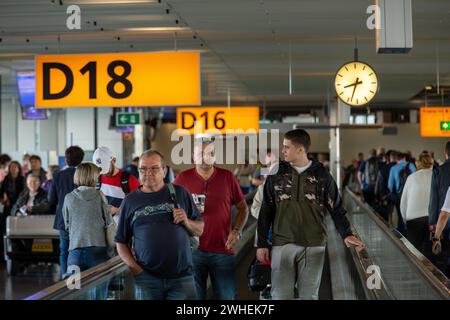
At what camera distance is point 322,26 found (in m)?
14.0

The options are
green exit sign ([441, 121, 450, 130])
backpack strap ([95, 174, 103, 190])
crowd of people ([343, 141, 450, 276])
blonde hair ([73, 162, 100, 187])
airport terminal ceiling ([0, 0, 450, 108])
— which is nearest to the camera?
blonde hair ([73, 162, 100, 187])

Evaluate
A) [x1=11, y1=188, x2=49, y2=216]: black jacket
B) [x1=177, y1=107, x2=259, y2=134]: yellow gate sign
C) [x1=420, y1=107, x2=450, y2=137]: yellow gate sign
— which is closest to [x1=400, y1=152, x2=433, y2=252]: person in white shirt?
[x1=11, y1=188, x2=49, y2=216]: black jacket

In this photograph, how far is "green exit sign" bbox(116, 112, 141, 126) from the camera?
27766 mm

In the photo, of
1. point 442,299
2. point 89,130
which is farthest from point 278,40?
point 89,130

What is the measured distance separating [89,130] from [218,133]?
20.4 feet

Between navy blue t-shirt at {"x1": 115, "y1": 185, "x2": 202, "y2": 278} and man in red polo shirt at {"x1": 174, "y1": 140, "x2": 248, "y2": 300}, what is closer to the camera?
navy blue t-shirt at {"x1": 115, "y1": 185, "x2": 202, "y2": 278}

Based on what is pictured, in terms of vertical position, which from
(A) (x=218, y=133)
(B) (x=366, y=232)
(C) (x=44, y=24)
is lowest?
(B) (x=366, y=232)

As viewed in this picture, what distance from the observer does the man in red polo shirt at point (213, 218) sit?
706 cm

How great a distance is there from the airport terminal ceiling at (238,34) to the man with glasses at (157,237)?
21.9 feet

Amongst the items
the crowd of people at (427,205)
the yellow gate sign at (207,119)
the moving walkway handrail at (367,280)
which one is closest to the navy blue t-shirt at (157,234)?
the moving walkway handrail at (367,280)

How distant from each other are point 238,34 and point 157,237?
10.1m

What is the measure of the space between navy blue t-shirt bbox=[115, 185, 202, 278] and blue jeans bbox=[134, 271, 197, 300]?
4 centimetres

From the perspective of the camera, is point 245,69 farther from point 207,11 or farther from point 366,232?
point 366,232

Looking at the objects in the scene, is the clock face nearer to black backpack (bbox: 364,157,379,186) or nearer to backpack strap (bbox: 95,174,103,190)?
backpack strap (bbox: 95,174,103,190)
